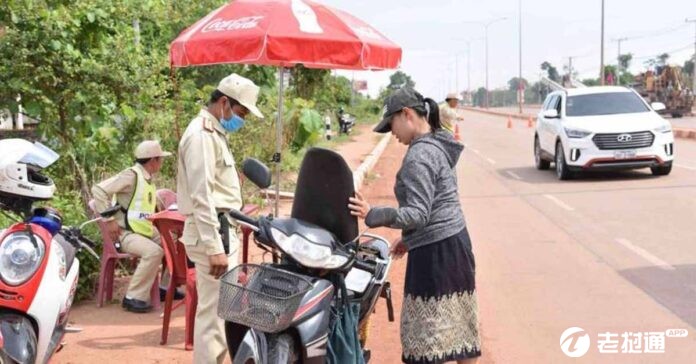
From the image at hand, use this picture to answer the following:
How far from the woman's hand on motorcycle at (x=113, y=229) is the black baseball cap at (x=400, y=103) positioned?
317 centimetres

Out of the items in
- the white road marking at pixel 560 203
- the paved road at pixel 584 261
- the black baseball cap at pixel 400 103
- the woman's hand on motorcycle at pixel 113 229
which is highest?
the black baseball cap at pixel 400 103

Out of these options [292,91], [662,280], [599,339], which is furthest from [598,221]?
[292,91]

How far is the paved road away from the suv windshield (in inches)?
50.7

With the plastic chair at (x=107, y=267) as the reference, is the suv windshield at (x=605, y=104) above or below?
above

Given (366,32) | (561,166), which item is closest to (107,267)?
(366,32)

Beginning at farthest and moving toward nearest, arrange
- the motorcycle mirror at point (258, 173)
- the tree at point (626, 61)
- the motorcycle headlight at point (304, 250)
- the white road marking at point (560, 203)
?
the tree at point (626, 61) < the white road marking at point (560, 203) < the motorcycle mirror at point (258, 173) < the motorcycle headlight at point (304, 250)

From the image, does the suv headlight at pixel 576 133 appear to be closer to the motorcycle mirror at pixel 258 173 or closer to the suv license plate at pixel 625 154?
the suv license plate at pixel 625 154

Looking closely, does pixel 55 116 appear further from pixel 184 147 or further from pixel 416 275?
pixel 416 275

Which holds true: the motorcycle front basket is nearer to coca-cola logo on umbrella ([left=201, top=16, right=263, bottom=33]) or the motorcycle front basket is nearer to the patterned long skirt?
the patterned long skirt

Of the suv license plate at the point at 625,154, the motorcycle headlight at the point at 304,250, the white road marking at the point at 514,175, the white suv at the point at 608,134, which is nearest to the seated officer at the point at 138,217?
the motorcycle headlight at the point at 304,250

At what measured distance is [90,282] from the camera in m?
7.09

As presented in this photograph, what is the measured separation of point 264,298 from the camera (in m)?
3.64

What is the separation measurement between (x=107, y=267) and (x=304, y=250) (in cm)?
352

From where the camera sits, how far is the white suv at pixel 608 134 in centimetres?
1416
